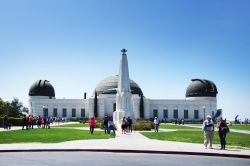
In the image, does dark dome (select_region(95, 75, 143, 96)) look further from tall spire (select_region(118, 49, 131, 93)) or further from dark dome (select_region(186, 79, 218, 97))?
tall spire (select_region(118, 49, 131, 93))

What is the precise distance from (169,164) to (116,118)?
36646mm

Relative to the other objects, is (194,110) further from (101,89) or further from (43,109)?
(43,109)

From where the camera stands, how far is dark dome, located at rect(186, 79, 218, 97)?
88.3 meters

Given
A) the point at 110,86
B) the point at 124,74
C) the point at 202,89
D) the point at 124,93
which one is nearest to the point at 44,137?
the point at 124,93

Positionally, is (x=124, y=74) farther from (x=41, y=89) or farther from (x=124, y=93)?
(x=41, y=89)

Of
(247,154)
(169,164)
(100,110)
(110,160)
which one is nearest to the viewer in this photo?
(169,164)

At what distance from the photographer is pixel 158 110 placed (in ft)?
283

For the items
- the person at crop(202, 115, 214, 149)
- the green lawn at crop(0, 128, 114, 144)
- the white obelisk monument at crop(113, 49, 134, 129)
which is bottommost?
the green lawn at crop(0, 128, 114, 144)

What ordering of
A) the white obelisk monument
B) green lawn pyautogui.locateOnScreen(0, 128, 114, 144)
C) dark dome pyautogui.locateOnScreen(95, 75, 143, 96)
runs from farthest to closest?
dark dome pyautogui.locateOnScreen(95, 75, 143, 96) < the white obelisk monument < green lawn pyautogui.locateOnScreen(0, 128, 114, 144)

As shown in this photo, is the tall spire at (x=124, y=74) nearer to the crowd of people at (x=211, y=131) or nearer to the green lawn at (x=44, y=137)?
the green lawn at (x=44, y=137)

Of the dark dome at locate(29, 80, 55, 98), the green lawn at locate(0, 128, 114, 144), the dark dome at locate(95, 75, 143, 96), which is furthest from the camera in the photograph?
the dark dome at locate(29, 80, 55, 98)

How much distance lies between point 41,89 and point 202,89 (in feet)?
137

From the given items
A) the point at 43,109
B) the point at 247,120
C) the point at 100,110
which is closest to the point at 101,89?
the point at 100,110

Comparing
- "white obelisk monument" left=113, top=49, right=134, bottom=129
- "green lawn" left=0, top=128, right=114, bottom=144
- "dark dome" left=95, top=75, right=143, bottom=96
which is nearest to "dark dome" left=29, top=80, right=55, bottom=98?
"dark dome" left=95, top=75, right=143, bottom=96
